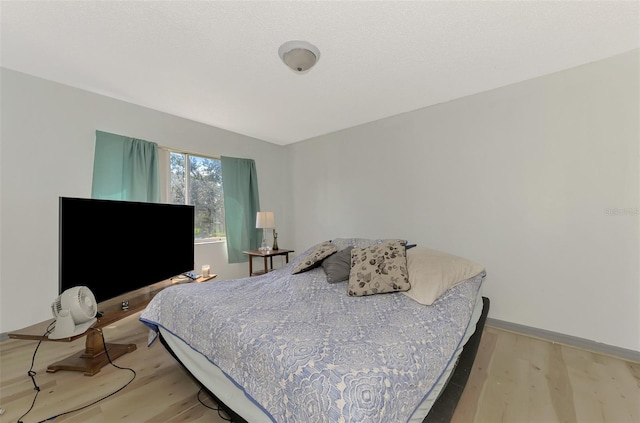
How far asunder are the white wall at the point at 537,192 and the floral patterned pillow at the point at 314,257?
107 centimetres

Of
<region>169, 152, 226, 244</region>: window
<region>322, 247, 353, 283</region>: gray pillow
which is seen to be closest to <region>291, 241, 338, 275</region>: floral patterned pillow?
<region>322, 247, 353, 283</region>: gray pillow

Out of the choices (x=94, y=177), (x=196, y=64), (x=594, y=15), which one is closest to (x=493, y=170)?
(x=594, y=15)

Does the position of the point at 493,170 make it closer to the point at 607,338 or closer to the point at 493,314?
the point at 493,314

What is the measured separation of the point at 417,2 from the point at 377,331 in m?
1.85

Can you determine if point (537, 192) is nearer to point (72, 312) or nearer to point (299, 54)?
point (299, 54)

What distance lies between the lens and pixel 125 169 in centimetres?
294

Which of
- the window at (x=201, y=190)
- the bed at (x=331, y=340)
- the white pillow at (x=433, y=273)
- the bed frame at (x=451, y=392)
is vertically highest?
the window at (x=201, y=190)

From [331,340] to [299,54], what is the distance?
1878 millimetres

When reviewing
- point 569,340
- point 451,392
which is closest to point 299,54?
point 451,392

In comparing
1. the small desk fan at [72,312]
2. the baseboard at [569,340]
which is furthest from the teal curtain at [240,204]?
the baseboard at [569,340]

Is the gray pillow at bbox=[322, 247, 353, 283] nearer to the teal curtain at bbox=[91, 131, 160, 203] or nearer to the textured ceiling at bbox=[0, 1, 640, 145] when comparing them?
the textured ceiling at bbox=[0, 1, 640, 145]

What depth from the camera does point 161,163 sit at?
3340 mm

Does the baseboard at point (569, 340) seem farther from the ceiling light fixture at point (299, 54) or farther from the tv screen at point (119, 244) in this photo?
the tv screen at point (119, 244)

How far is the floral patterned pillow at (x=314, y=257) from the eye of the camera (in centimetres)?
242
